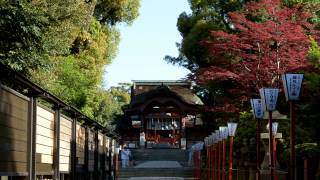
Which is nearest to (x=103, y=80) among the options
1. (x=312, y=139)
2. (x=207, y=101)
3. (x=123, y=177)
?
(x=123, y=177)

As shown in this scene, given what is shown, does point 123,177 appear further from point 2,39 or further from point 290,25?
point 2,39

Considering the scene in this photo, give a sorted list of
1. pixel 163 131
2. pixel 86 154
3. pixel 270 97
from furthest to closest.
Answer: pixel 163 131
pixel 86 154
pixel 270 97

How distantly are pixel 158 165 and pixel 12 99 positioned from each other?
33883mm

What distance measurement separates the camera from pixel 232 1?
112 feet

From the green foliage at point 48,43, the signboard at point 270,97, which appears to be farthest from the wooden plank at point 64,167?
the signboard at point 270,97

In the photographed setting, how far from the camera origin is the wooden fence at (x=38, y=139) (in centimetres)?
573

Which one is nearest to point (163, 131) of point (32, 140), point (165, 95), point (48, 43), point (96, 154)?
point (165, 95)

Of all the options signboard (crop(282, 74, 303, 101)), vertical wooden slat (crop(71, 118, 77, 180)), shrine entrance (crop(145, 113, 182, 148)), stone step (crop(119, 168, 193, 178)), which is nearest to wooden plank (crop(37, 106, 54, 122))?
vertical wooden slat (crop(71, 118, 77, 180))

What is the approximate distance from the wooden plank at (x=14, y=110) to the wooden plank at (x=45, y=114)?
0.70 meters

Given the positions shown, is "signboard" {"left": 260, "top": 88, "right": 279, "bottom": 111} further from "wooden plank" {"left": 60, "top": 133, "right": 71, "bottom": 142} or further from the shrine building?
Answer: the shrine building

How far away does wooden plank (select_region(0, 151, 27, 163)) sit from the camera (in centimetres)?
563

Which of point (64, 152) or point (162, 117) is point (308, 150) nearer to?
point (64, 152)

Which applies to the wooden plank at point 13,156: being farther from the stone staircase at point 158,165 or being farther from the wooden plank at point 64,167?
the stone staircase at point 158,165

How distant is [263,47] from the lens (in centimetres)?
2548
